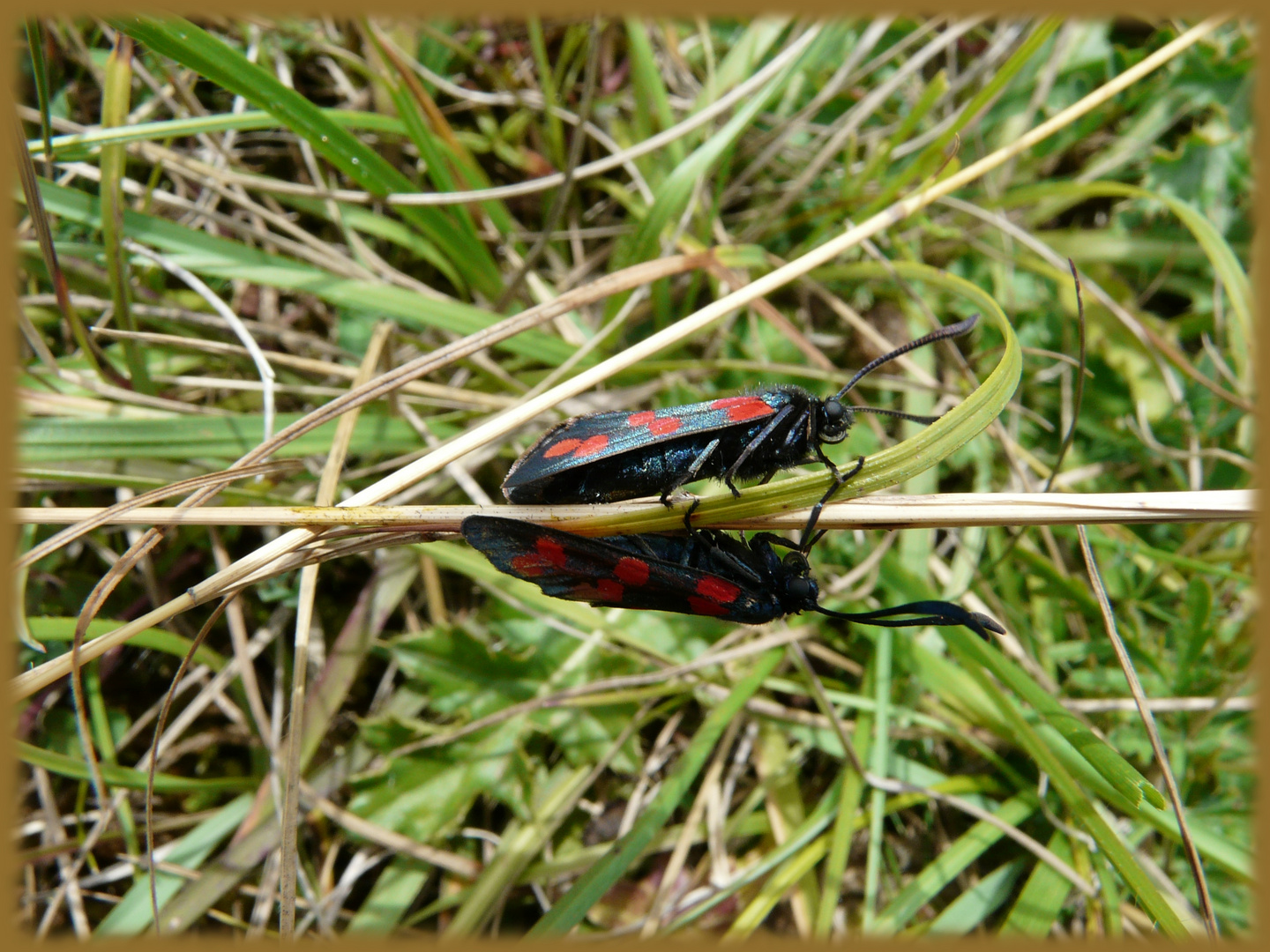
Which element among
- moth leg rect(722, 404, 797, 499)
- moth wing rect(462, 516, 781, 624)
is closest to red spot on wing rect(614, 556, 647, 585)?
moth wing rect(462, 516, 781, 624)

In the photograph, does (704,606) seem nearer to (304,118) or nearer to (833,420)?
(833,420)

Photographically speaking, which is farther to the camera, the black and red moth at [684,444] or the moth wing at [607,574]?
the black and red moth at [684,444]

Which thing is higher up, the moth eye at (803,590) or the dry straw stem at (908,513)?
the dry straw stem at (908,513)

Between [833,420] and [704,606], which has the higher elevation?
[833,420]

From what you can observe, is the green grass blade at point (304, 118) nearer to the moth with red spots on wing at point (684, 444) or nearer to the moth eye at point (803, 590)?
the moth with red spots on wing at point (684, 444)

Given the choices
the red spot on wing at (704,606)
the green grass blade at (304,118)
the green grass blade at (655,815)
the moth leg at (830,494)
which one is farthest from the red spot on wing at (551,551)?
the green grass blade at (304,118)

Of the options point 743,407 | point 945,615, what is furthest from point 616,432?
point 945,615

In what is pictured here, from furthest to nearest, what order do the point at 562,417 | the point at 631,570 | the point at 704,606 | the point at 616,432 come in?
the point at 562,417, the point at 616,432, the point at 704,606, the point at 631,570
